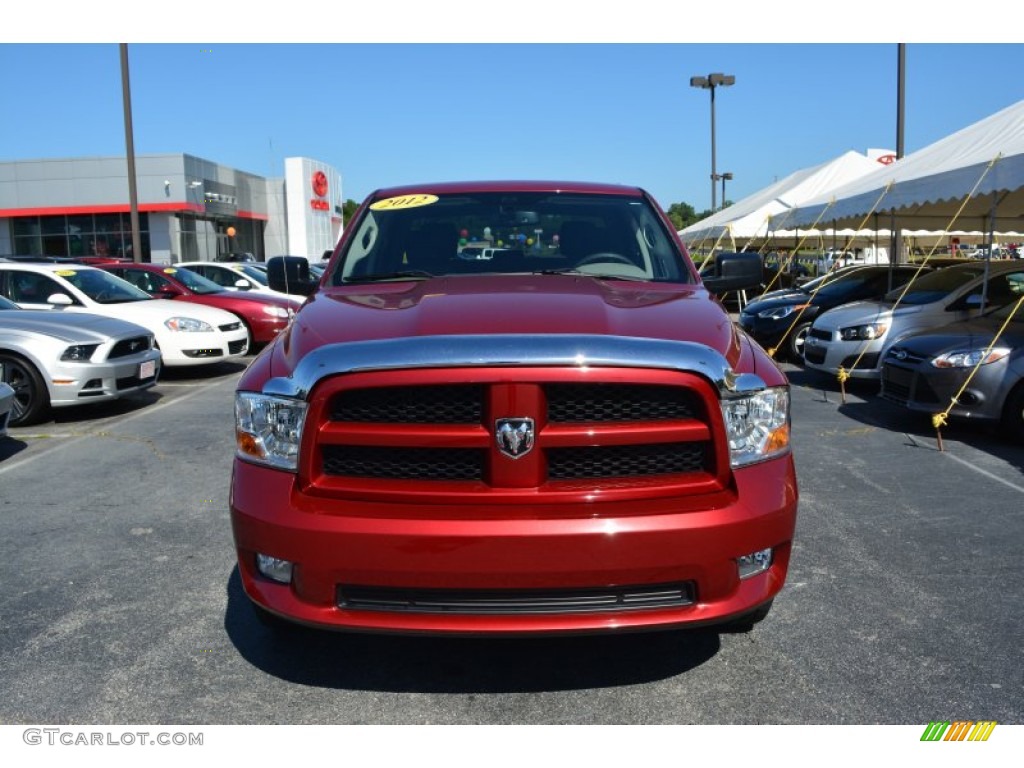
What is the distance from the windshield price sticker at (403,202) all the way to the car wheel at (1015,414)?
17.2 feet

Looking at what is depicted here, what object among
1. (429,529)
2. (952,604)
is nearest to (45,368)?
(429,529)

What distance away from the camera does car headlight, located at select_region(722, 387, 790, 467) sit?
2.72 meters

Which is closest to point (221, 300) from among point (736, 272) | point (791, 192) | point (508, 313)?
point (736, 272)

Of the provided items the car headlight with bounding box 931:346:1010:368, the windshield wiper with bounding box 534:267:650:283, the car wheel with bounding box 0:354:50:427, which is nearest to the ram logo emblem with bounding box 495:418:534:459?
the windshield wiper with bounding box 534:267:650:283

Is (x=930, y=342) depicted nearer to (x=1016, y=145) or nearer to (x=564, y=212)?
(x=1016, y=145)

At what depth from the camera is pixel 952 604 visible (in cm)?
369

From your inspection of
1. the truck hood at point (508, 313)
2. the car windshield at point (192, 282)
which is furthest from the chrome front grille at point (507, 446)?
the car windshield at point (192, 282)

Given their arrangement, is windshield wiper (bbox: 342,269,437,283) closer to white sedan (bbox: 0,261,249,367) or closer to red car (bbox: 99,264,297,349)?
white sedan (bbox: 0,261,249,367)

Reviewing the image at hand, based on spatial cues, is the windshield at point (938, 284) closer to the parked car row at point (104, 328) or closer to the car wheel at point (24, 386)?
the parked car row at point (104, 328)

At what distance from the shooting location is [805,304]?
1339 centimetres

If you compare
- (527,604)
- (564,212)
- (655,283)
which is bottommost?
(527,604)

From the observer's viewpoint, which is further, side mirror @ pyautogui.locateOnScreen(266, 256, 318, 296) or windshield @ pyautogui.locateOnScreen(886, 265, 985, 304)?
windshield @ pyautogui.locateOnScreen(886, 265, 985, 304)

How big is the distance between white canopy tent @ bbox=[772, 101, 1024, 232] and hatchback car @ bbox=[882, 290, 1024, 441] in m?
1.61
